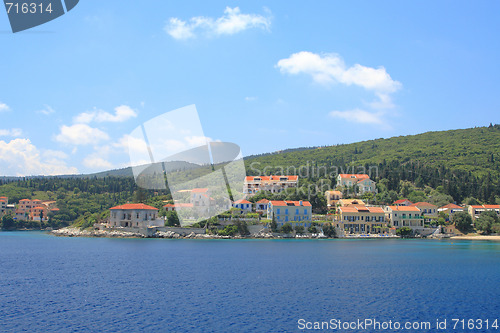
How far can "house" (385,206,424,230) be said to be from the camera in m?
62.6

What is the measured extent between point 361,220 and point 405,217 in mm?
7089

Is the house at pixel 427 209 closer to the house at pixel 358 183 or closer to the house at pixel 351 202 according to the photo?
the house at pixel 351 202

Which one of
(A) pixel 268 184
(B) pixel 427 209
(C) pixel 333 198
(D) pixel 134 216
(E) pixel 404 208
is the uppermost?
(A) pixel 268 184

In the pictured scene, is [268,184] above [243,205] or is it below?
above

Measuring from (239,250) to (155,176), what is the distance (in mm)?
59815

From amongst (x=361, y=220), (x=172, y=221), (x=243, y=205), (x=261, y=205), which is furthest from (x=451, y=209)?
(x=172, y=221)

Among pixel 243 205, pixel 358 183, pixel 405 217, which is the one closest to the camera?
pixel 405 217

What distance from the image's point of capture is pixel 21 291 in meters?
20.6

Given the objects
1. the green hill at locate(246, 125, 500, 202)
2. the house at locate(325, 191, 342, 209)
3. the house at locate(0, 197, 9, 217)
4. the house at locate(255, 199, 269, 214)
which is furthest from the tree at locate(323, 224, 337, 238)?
the house at locate(0, 197, 9, 217)

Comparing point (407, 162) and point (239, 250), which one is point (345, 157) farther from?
point (239, 250)

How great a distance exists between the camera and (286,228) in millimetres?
57906

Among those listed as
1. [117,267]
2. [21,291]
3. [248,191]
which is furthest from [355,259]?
[248,191]

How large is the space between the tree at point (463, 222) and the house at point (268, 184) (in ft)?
88.1

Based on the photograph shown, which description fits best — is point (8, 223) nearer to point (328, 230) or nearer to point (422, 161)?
point (328, 230)
